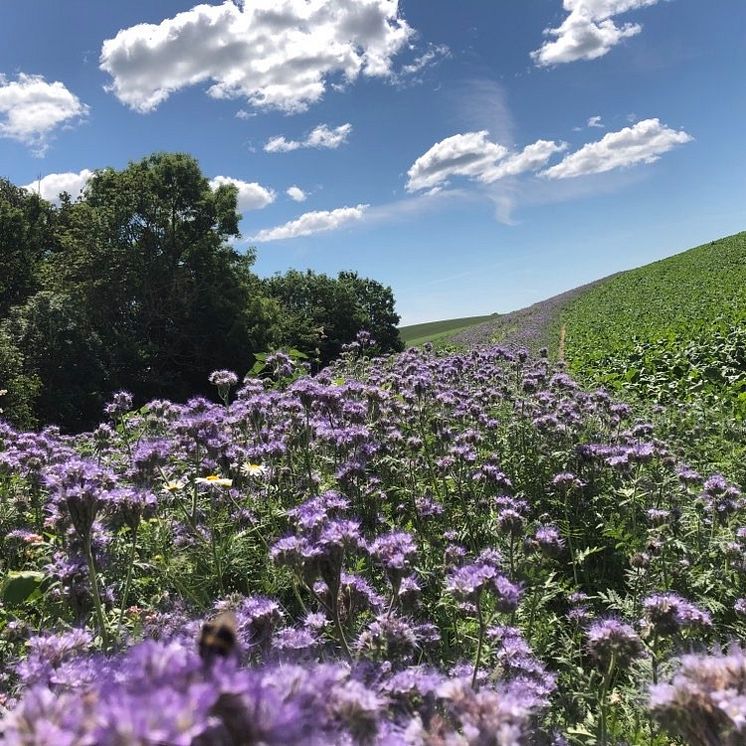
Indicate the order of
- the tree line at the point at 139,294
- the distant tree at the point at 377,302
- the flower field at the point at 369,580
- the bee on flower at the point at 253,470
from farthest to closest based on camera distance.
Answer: the distant tree at the point at 377,302, the tree line at the point at 139,294, the bee on flower at the point at 253,470, the flower field at the point at 369,580

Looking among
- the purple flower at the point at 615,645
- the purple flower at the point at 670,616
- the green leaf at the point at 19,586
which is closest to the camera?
the purple flower at the point at 615,645

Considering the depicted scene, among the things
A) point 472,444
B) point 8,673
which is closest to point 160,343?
point 472,444

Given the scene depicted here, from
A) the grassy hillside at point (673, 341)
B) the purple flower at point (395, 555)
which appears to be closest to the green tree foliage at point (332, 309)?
the grassy hillside at point (673, 341)

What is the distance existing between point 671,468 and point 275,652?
592cm

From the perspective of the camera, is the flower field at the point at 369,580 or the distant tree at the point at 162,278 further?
the distant tree at the point at 162,278

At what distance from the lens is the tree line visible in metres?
27.9

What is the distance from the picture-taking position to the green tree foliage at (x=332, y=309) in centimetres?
4350

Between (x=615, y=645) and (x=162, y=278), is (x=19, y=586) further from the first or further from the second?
(x=162, y=278)

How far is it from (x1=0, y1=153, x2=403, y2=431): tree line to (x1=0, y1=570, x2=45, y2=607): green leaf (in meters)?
24.3

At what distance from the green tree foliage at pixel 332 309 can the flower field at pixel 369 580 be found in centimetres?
3152

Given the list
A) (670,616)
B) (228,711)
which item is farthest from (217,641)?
(670,616)

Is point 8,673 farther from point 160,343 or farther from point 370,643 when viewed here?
point 160,343

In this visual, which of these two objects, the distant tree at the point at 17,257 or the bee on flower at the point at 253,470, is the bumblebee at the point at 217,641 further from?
the distant tree at the point at 17,257

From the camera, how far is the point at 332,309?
4941cm
